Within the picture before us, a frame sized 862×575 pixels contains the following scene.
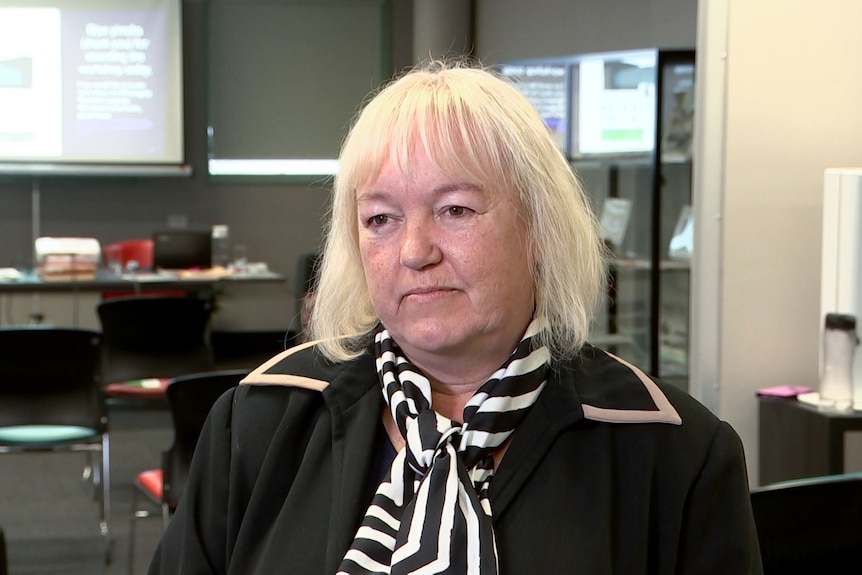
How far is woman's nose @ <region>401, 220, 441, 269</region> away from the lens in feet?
4.48

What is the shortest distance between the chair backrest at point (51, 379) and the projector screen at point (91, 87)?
15.8ft

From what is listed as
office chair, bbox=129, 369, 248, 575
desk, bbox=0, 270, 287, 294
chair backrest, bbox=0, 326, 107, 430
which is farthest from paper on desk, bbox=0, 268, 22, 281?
office chair, bbox=129, 369, 248, 575

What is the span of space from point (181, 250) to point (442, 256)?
21.2ft

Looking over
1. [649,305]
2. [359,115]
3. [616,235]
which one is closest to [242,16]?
[616,235]

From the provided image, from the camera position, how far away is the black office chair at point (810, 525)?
5.93ft

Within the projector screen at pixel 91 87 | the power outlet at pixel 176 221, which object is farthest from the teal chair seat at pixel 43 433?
the power outlet at pixel 176 221

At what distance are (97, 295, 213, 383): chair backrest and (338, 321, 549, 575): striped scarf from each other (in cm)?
373

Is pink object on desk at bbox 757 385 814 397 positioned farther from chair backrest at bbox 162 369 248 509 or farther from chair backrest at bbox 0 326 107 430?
chair backrest at bbox 0 326 107 430

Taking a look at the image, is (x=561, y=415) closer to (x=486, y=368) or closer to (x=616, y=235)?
(x=486, y=368)

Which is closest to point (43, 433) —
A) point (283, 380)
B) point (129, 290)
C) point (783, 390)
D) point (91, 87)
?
point (783, 390)

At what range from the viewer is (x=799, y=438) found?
10.8 ft

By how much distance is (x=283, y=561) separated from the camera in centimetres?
140

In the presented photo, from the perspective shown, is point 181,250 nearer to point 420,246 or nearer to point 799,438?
point 799,438

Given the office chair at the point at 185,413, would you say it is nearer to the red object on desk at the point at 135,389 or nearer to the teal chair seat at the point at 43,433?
the teal chair seat at the point at 43,433
